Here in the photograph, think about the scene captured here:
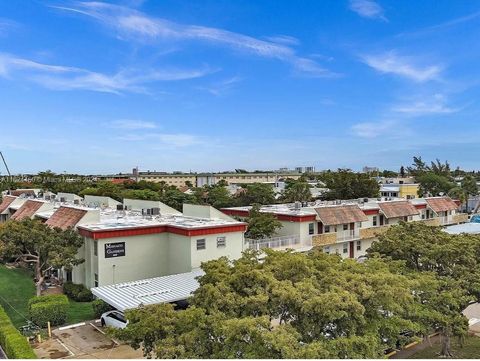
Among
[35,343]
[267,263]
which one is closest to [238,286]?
[267,263]

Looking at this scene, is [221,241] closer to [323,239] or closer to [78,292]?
[78,292]

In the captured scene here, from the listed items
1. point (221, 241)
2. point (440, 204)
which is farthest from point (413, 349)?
point (440, 204)

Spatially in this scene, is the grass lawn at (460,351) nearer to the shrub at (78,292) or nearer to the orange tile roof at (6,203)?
the shrub at (78,292)

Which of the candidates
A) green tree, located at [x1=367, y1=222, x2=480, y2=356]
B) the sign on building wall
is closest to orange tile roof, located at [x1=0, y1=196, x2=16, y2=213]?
the sign on building wall

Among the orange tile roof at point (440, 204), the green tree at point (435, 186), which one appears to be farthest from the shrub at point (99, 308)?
the green tree at point (435, 186)

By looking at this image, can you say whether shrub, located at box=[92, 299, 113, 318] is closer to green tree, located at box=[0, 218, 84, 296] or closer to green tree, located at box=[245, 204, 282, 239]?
green tree, located at box=[0, 218, 84, 296]

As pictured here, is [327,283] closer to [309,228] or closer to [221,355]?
[221,355]
